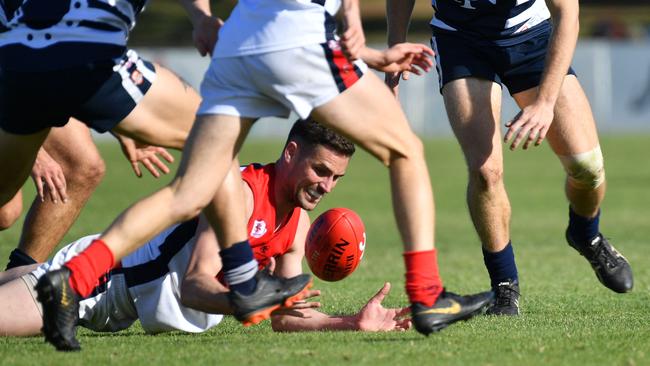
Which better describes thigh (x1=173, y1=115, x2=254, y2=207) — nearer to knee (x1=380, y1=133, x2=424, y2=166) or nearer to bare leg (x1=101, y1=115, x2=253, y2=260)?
bare leg (x1=101, y1=115, x2=253, y2=260)

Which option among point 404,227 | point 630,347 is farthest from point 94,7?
point 630,347

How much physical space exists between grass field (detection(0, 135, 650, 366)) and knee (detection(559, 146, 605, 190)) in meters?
0.75

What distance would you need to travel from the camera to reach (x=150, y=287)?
5742mm

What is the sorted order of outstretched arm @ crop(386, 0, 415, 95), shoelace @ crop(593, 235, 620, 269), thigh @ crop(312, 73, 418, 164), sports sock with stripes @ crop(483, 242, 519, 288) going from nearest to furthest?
1. thigh @ crop(312, 73, 418, 164)
2. sports sock with stripes @ crop(483, 242, 519, 288)
3. outstretched arm @ crop(386, 0, 415, 95)
4. shoelace @ crop(593, 235, 620, 269)

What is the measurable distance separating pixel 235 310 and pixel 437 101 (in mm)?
27706

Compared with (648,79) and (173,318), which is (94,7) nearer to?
(173,318)

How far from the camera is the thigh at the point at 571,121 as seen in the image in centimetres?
680

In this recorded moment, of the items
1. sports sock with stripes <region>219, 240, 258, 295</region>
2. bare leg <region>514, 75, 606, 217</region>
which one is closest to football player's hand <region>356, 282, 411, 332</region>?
sports sock with stripes <region>219, 240, 258, 295</region>

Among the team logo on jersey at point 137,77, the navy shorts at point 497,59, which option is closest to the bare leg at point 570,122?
the navy shorts at point 497,59

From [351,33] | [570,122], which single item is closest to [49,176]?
[351,33]

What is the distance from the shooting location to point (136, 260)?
579 cm

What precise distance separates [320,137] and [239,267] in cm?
→ 85

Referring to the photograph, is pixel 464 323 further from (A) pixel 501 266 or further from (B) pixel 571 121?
(B) pixel 571 121

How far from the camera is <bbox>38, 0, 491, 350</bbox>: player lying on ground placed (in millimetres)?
4824
